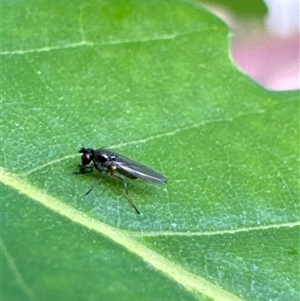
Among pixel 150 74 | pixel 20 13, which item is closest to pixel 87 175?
pixel 150 74

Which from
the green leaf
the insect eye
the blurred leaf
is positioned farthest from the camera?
the blurred leaf

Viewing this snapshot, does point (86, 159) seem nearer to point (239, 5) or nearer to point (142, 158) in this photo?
point (142, 158)

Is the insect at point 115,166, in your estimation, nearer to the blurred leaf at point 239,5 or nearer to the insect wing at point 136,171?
the insect wing at point 136,171

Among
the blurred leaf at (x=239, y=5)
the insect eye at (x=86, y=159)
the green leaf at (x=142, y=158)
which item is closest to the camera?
the green leaf at (x=142, y=158)

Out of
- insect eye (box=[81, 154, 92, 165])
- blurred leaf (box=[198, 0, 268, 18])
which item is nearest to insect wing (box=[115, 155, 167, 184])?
insect eye (box=[81, 154, 92, 165])

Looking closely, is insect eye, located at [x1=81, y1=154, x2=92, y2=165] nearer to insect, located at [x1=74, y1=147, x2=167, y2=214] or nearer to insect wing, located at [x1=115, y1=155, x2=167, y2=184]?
insect, located at [x1=74, y1=147, x2=167, y2=214]

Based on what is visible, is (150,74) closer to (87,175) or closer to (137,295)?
(87,175)

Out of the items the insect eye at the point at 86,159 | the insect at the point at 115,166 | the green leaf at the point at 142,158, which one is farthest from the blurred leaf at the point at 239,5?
the insect eye at the point at 86,159
